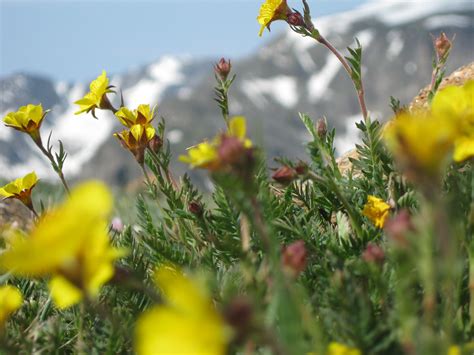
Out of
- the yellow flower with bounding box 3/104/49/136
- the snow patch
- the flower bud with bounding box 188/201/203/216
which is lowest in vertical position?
the snow patch

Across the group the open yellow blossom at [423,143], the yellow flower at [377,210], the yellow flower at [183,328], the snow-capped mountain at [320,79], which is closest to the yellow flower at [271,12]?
the yellow flower at [377,210]

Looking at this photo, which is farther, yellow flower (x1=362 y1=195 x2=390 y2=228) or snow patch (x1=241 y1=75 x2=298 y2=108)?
snow patch (x1=241 y1=75 x2=298 y2=108)

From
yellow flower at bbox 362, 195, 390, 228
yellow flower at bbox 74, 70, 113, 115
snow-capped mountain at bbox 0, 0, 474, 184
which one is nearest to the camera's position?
yellow flower at bbox 362, 195, 390, 228

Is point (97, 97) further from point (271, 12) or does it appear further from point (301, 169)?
point (301, 169)

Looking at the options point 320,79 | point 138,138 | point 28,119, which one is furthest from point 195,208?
point 320,79

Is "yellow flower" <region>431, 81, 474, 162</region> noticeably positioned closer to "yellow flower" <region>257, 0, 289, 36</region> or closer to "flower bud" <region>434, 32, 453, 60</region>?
"flower bud" <region>434, 32, 453, 60</region>

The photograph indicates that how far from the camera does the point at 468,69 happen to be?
251cm

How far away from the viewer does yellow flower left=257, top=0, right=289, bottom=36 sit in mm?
1950

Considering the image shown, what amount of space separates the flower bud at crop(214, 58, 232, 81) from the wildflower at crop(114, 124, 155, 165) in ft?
0.99

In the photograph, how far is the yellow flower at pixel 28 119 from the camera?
1.77 metres

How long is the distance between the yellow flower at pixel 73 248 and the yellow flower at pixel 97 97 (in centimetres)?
110

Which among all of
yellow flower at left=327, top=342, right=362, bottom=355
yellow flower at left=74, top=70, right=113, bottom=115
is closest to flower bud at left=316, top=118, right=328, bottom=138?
yellow flower at left=74, top=70, right=113, bottom=115

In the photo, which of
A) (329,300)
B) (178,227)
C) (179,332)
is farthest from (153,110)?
(179,332)

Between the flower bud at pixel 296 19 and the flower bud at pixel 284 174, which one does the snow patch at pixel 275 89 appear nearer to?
the flower bud at pixel 296 19
